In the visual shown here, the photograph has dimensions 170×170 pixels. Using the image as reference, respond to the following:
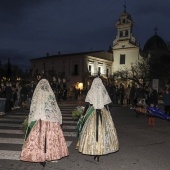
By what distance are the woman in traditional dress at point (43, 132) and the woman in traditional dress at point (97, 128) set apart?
0.60 meters

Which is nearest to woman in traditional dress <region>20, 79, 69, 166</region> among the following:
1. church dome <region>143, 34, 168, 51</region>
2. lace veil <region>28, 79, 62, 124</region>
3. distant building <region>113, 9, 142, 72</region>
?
lace veil <region>28, 79, 62, 124</region>

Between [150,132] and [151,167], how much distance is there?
14.3ft

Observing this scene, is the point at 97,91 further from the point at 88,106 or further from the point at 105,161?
the point at 105,161

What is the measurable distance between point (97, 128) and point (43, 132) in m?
1.23

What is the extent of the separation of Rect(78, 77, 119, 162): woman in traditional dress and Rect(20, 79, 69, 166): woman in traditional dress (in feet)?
1.98

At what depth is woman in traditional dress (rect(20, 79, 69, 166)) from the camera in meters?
5.34

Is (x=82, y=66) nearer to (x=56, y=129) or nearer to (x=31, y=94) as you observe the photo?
(x=31, y=94)

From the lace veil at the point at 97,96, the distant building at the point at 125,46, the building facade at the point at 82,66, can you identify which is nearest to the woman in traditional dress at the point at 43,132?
the lace veil at the point at 97,96

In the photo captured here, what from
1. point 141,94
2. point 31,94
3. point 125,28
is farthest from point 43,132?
point 125,28

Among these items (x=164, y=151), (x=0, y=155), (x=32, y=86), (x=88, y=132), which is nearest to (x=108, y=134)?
(x=88, y=132)

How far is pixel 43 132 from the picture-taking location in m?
5.39

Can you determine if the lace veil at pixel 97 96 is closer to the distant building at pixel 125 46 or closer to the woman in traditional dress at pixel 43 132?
the woman in traditional dress at pixel 43 132

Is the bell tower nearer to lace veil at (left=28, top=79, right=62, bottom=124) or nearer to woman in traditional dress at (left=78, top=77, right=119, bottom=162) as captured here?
woman in traditional dress at (left=78, top=77, right=119, bottom=162)

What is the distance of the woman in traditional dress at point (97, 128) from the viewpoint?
Result: 19.2 ft
